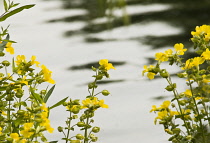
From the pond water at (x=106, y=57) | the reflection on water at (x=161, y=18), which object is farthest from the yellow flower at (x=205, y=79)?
the reflection on water at (x=161, y=18)

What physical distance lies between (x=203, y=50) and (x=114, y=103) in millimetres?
1717

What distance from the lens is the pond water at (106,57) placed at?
3096 millimetres

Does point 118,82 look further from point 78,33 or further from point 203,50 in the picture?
point 203,50

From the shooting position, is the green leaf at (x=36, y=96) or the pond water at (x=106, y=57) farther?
the pond water at (x=106, y=57)

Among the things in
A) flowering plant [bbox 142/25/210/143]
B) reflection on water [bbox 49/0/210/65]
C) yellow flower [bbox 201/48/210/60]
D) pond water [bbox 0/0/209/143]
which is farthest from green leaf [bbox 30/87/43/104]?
reflection on water [bbox 49/0/210/65]

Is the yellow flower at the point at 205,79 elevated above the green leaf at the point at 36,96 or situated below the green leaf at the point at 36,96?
above

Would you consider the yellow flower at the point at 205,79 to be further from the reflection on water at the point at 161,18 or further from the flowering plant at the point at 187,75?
the reflection on water at the point at 161,18

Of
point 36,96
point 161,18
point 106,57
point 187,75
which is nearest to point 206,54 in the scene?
point 187,75

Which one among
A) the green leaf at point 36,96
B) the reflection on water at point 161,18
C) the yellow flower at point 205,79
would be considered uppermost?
the reflection on water at point 161,18

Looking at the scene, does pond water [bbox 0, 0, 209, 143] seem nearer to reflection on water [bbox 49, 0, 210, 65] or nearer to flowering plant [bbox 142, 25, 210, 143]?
reflection on water [bbox 49, 0, 210, 65]

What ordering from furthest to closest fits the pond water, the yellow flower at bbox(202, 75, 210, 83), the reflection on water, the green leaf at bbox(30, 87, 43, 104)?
the reflection on water, the pond water, the yellow flower at bbox(202, 75, 210, 83), the green leaf at bbox(30, 87, 43, 104)

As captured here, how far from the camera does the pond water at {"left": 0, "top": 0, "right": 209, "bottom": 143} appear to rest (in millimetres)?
3096

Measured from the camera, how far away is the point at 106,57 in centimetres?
455

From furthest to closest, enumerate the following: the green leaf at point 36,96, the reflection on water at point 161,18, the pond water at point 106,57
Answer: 1. the reflection on water at point 161,18
2. the pond water at point 106,57
3. the green leaf at point 36,96
